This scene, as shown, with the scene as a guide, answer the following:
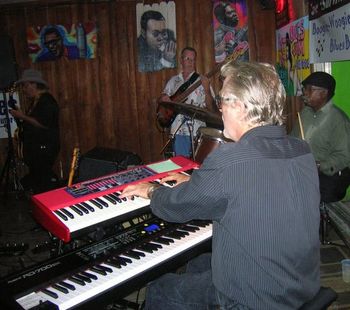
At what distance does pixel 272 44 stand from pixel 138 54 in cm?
231

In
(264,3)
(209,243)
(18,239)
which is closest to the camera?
(209,243)

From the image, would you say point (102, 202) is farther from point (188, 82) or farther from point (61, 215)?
point (188, 82)

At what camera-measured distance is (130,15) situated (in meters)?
6.47

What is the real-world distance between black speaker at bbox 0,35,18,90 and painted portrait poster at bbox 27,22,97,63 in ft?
3.30

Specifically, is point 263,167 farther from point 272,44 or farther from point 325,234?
point 272,44

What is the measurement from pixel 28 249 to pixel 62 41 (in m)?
3.83

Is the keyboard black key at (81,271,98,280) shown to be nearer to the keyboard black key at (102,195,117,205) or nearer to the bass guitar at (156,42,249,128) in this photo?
the keyboard black key at (102,195,117,205)

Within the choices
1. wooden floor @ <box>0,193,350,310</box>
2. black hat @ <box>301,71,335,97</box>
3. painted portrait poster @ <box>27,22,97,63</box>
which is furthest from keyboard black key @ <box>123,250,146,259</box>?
painted portrait poster @ <box>27,22,97,63</box>

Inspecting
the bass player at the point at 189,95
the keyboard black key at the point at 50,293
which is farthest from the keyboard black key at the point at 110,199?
the bass player at the point at 189,95

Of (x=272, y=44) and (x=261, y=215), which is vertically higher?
(x=272, y=44)

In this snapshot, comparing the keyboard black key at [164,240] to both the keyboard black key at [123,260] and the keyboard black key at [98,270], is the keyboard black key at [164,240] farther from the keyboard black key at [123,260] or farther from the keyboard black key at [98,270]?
the keyboard black key at [98,270]

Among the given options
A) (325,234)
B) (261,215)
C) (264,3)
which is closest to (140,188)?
(261,215)

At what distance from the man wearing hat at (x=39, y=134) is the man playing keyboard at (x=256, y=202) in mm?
3965

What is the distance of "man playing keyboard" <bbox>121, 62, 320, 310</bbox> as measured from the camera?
1312 mm
